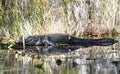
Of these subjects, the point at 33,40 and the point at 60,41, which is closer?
the point at 33,40

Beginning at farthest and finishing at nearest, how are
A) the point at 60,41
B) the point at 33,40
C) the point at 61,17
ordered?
1. the point at 61,17
2. the point at 60,41
3. the point at 33,40

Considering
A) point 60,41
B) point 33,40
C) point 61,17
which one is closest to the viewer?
point 33,40

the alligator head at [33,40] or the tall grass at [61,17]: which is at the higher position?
the tall grass at [61,17]

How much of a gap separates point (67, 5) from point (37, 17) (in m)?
1.94

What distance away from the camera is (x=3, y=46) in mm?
15438

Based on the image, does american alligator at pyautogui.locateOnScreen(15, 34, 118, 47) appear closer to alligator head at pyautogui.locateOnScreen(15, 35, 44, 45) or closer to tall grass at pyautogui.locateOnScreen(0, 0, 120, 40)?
alligator head at pyautogui.locateOnScreen(15, 35, 44, 45)

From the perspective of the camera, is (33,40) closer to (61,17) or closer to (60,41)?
(60,41)

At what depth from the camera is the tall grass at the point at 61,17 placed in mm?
18500

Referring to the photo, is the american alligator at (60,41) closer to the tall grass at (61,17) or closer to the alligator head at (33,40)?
the alligator head at (33,40)

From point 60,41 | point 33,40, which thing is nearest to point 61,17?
point 60,41

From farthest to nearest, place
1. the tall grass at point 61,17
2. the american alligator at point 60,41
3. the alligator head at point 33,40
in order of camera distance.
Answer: the tall grass at point 61,17 → the american alligator at point 60,41 → the alligator head at point 33,40

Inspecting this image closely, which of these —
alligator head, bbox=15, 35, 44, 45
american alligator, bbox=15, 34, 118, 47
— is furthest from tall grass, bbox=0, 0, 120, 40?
alligator head, bbox=15, 35, 44, 45

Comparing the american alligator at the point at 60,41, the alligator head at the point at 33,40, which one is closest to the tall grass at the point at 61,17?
the american alligator at the point at 60,41

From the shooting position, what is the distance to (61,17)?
773 inches
